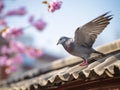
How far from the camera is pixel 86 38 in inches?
190

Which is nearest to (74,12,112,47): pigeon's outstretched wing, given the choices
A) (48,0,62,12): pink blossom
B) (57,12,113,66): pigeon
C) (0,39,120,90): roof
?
(57,12,113,66): pigeon

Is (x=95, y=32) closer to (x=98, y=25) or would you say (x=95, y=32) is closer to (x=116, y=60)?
(x=98, y=25)

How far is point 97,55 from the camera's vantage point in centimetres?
493

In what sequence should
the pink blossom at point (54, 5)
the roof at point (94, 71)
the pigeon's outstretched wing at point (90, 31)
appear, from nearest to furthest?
the roof at point (94, 71), the pigeon's outstretched wing at point (90, 31), the pink blossom at point (54, 5)

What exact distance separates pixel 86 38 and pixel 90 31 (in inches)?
4.4

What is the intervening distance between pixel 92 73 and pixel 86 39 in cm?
70

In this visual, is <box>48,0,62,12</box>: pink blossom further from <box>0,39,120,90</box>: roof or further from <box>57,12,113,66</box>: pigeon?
<box>0,39,120,90</box>: roof

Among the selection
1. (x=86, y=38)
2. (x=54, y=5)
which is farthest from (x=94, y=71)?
(x=54, y=5)

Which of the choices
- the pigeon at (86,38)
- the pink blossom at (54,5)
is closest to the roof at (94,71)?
the pigeon at (86,38)

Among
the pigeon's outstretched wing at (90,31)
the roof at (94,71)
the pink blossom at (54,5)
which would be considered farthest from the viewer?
the pink blossom at (54,5)

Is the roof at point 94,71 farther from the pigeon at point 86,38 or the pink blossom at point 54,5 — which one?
the pink blossom at point 54,5

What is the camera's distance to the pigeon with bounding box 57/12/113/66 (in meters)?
4.72

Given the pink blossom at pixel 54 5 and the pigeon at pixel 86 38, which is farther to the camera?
the pink blossom at pixel 54 5

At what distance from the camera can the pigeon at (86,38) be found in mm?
4723
